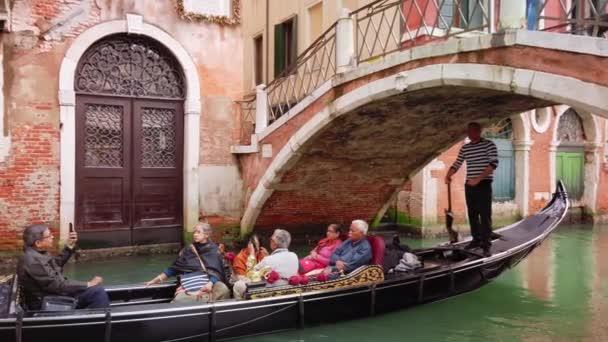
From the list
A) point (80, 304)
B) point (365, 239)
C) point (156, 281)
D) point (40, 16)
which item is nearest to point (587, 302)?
point (365, 239)

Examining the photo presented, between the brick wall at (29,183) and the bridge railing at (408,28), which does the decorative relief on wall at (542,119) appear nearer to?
the bridge railing at (408,28)

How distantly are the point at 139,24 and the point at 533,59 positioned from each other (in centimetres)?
411

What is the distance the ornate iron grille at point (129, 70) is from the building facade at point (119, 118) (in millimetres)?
11

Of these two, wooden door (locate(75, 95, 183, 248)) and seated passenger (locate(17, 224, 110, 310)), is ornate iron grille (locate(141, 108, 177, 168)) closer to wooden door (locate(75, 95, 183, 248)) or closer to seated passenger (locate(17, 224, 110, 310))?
wooden door (locate(75, 95, 183, 248))

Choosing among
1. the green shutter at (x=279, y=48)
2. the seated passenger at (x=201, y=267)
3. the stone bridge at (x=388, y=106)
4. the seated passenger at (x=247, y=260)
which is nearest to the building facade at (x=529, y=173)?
the stone bridge at (x=388, y=106)

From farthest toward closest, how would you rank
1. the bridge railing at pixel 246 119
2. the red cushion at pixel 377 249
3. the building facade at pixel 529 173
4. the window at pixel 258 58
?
the window at pixel 258 58, the building facade at pixel 529 173, the bridge railing at pixel 246 119, the red cushion at pixel 377 249

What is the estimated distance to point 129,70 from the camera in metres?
6.42

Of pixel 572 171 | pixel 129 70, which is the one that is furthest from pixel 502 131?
pixel 129 70

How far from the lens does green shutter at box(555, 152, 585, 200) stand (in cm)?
977

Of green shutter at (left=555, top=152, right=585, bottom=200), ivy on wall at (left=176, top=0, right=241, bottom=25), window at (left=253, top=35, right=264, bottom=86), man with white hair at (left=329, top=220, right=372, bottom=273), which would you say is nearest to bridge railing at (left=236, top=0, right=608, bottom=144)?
ivy on wall at (left=176, top=0, right=241, bottom=25)

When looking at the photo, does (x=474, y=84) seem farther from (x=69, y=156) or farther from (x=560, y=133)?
(x=560, y=133)

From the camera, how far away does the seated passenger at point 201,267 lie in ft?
12.1

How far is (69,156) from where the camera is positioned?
5.97m

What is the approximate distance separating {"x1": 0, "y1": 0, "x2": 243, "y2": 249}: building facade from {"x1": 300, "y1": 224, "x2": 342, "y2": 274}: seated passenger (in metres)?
2.63
